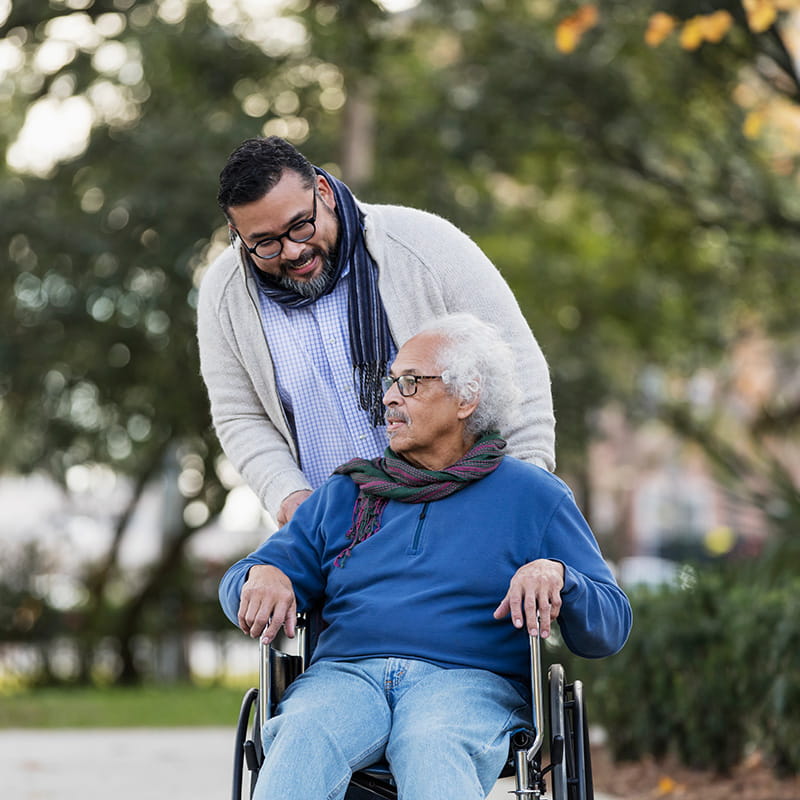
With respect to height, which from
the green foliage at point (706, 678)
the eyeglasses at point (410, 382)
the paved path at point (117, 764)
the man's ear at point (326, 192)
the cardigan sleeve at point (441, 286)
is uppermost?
the man's ear at point (326, 192)

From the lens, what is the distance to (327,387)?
137 inches

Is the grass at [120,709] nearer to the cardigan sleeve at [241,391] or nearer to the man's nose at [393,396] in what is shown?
the cardigan sleeve at [241,391]

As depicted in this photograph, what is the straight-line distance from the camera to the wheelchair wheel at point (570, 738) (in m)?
2.88

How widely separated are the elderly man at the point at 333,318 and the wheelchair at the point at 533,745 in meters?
0.50

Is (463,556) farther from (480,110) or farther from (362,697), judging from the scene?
(480,110)

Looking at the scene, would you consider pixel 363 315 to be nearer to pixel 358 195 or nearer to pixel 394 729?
pixel 394 729

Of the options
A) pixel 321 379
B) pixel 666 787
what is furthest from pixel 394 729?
pixel 666 787

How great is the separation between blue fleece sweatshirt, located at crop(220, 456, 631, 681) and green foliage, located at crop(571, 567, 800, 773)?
2515 millimetres

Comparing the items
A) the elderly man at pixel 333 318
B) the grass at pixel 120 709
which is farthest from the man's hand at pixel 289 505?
the grass at pixel 120 709

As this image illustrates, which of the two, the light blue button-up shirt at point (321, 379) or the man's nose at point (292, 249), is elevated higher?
the man's nose at point (292, 249)

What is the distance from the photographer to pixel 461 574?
9.95 ft

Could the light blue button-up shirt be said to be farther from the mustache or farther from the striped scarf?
the striped scarf

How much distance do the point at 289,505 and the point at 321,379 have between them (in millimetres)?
303

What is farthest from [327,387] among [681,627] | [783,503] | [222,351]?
[783,503]
